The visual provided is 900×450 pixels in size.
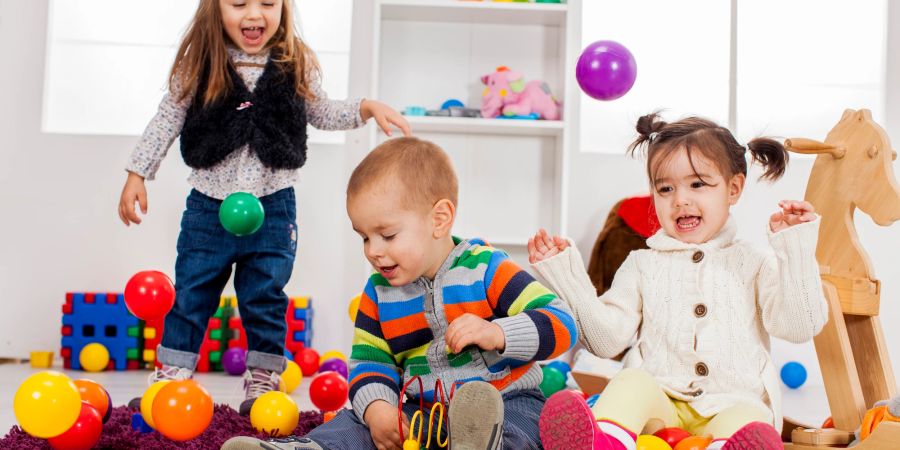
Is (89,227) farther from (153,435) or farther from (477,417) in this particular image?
(477,417)

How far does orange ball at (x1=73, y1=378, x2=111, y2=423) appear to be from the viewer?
160 cm

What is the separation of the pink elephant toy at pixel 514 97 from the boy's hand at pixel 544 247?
1488 millimetres

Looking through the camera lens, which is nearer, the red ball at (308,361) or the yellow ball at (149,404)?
the yellow ball at (149,404)

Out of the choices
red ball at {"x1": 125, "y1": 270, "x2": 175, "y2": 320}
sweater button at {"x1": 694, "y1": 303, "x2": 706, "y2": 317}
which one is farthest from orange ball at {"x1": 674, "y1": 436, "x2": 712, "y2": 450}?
red ball at {"x1": 125, "y1": 270, "x2": 175, "y2": 320}

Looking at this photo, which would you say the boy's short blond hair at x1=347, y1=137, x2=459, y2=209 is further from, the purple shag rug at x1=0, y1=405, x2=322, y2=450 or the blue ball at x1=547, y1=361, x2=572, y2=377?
the blue ball at x1=547, y1=361, x2=572, y2=377

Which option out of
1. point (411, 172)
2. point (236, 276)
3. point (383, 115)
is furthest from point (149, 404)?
point (383, 115)

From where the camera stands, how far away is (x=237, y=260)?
205cm

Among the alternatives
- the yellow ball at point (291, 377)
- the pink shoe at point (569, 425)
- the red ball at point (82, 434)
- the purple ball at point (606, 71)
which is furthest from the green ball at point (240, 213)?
Result: the pink shoe at point (569, 425)

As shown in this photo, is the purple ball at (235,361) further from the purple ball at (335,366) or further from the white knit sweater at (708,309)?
the white knit sweater at (708,309)

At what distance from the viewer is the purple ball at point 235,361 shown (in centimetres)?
275

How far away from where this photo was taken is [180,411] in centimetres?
145

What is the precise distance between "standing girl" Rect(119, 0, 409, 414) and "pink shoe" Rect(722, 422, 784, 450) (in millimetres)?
1142

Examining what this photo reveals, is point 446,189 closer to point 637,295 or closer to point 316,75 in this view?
point 637,295

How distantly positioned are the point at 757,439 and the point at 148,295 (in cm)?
117
